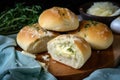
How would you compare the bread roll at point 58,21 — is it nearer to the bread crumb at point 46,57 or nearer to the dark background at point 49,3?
the bread crumb at point 46,57

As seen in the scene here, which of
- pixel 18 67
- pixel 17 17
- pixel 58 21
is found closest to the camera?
pixel 18 67

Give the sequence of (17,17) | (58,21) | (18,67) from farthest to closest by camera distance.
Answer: (17,17) → (58,21) → (18,67)

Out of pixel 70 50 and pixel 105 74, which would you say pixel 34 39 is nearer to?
pixel 70 50

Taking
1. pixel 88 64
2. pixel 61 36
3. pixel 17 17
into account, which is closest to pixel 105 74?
pixel 88 64

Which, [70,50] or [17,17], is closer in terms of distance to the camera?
[70,50]

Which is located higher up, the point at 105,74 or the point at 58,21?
the point at 58,21

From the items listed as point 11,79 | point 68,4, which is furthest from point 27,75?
point 68,4

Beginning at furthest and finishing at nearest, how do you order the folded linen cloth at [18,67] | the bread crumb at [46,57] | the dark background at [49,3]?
1. the dark background at [49,3]
2. the bread crumb at [46,57]
3. the folded linen cloth at [18,67]

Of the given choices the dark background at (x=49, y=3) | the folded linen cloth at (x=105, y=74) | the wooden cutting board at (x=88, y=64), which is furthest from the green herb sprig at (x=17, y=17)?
the folded linen cloth at (x=105, y=74)
